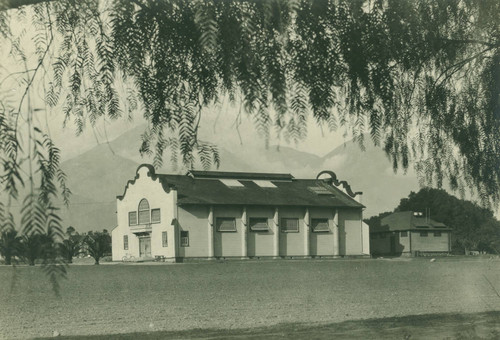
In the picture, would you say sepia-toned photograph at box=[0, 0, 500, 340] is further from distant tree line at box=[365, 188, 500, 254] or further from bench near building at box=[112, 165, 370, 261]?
bench near building at box=[112, 165, 370, 261]

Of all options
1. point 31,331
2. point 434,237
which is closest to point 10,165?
point 31,331

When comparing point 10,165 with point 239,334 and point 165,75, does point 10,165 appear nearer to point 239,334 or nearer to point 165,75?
point 165,75

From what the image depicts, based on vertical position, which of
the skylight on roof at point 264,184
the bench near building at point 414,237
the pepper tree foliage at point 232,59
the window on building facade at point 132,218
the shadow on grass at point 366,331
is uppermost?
the skylight on roof at point 264,184

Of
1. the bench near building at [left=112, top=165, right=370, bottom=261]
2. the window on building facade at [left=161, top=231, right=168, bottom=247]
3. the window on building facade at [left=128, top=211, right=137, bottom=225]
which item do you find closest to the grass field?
the bench near building at [left=112, top=165, right=370, bottom=261]

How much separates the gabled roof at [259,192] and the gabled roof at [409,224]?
13.4 meters

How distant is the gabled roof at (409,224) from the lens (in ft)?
209

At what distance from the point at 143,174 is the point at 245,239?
979 centimetres

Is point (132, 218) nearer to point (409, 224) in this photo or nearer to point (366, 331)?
point (409, 224)

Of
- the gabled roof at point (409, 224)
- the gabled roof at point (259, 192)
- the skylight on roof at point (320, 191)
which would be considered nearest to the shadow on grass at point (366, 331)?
the gabled roof at point (259, 192)

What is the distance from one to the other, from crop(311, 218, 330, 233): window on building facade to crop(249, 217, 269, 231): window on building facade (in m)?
4.16

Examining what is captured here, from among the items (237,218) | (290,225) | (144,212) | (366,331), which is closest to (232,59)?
(366,331)

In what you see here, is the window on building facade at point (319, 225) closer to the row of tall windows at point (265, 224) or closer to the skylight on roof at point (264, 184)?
the row of tall windows at point (265, 224)

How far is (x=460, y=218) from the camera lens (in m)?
11.9

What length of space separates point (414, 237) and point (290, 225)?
19484 mm
